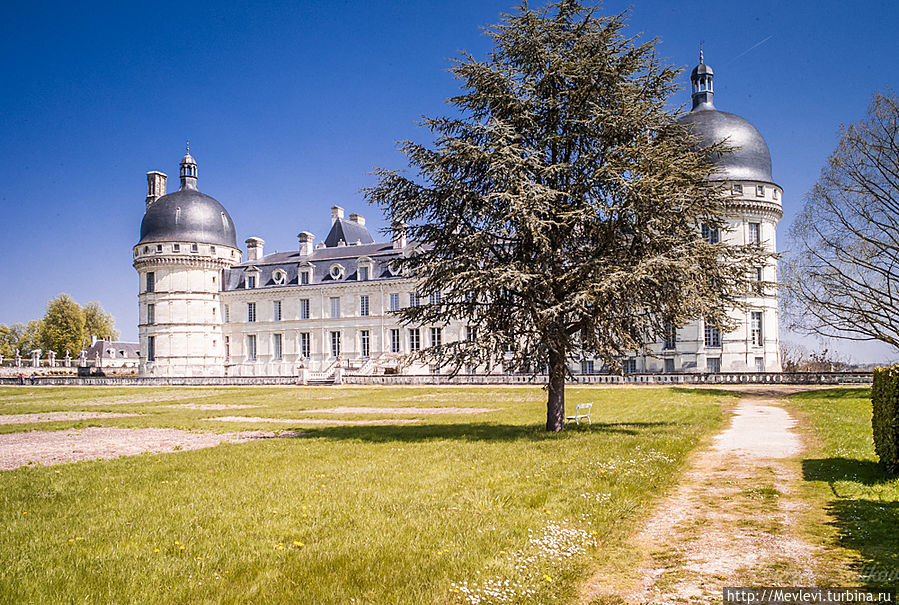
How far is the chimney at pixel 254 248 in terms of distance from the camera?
6178cm

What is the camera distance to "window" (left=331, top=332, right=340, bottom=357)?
54656mm

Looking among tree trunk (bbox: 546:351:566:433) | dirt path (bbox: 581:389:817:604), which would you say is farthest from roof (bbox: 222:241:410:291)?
dirt path (bbox: 581:389:817:604)

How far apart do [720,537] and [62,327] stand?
343ft

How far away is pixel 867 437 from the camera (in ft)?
37.3

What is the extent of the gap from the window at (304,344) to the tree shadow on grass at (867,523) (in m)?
50.2

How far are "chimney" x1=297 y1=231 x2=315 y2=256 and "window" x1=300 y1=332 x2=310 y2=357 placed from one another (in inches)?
308

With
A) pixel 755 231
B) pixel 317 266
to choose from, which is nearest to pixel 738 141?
pixel 755 231

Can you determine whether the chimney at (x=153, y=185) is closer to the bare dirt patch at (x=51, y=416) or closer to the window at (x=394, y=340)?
the window at (x=394, y=340)

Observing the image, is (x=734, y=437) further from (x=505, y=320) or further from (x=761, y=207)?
(x=761, y=207)

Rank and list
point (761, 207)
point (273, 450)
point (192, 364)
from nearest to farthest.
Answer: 1. point (273, 450)
2. point (761, 207)
3. point (192, 364)

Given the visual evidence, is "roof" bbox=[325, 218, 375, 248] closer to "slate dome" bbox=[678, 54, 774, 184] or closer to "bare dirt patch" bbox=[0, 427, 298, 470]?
"slate dome" bbox=[678, 54, 774, 184]

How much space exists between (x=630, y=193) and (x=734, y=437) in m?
5.29

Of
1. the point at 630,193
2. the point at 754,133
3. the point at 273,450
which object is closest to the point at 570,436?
the point at 630,193

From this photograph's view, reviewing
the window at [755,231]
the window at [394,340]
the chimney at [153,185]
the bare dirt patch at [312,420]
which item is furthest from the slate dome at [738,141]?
the chimney at [153,185]
